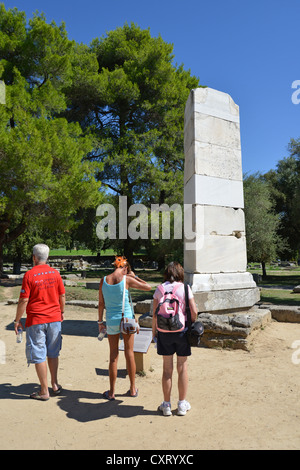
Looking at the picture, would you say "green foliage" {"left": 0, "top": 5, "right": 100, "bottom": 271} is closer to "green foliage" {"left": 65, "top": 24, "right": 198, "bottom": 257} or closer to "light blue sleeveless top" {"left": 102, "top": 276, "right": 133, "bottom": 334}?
"green foliage" {"left": 65, "top": 24, "right": 198, "bottom": 257}

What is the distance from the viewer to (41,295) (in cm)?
376

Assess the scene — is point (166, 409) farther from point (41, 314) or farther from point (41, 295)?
point (41, 295)

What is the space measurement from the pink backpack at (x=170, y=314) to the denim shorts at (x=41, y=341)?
1228mm

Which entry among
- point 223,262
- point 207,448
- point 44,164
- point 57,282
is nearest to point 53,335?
point 57,282

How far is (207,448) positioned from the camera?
9.13 feet

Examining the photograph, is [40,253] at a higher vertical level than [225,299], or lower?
higher

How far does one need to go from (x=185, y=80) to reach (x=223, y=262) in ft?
60.4

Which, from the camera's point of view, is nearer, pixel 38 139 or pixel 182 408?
pixel 182 408

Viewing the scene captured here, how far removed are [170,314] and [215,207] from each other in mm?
3984

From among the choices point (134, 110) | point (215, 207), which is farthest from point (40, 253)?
point (134, 110)

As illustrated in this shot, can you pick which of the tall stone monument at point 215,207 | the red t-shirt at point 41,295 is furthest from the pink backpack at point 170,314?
the tall stone monument at point 215,207

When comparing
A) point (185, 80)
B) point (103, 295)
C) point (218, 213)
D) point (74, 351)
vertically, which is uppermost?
point (185, 80)

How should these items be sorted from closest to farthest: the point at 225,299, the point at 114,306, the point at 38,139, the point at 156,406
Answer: the point at 156,406 → the point at 114,306 → the point at 225,299 → the point at 38,139

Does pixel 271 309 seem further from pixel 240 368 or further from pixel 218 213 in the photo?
pixel 240 368
